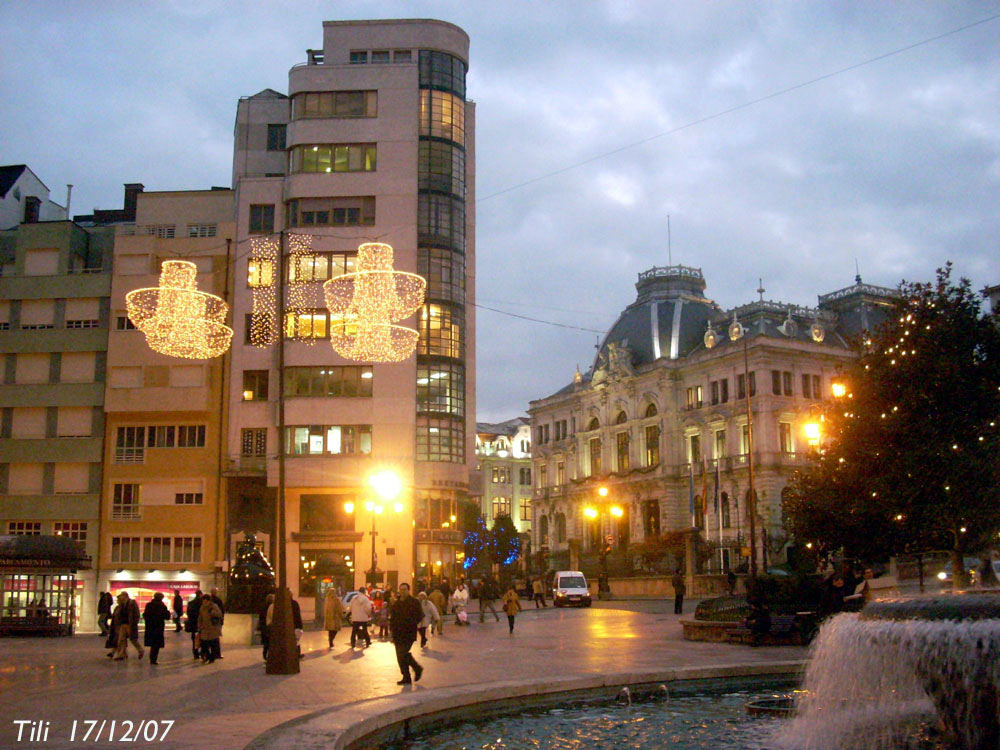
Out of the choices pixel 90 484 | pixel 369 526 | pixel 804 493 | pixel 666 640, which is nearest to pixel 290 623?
pixel 666 640

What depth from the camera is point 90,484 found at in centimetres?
4916

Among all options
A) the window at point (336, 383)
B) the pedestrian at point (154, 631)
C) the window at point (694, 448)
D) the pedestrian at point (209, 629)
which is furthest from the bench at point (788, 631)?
the window at point (694, 448)

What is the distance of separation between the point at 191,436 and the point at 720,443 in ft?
139

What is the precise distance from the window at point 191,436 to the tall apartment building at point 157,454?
0.16ft

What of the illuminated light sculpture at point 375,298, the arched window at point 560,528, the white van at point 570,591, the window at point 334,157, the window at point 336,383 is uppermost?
the window at point 334,157

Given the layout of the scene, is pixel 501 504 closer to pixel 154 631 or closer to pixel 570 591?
pixel 570 591

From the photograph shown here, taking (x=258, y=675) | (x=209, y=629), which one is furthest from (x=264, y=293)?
(x=258, y=675)

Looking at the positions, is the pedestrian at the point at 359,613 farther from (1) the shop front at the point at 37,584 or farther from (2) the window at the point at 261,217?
(2) the window at the point at 261,217

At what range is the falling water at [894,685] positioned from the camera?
31.2 ft

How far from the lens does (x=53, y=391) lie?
4969 cm

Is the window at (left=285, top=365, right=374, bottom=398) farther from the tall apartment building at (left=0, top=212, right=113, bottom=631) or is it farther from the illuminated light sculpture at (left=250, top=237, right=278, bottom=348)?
the tall apartment building at (left=0, top=212, right=113, bottom=631)

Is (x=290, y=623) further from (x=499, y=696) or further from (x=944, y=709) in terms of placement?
(x=944, y=709)

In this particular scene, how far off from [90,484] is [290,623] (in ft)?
116

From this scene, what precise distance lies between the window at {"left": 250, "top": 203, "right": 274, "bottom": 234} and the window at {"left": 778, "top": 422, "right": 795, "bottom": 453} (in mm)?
40751
